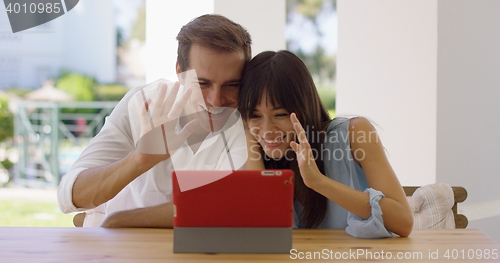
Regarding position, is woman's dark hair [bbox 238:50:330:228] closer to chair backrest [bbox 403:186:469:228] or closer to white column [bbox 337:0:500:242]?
chair backrest [bbox 403:186:469:228]

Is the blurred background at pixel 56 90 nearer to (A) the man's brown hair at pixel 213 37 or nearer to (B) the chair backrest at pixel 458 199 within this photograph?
(A) the man's brown hair at pixel 213 37

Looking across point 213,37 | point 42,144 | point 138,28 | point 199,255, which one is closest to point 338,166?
point 213,37

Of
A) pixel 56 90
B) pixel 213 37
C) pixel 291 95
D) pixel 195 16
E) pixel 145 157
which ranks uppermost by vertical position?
pixel 195 16

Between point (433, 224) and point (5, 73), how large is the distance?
6.17 meters

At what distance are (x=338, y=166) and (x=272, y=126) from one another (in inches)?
11.3

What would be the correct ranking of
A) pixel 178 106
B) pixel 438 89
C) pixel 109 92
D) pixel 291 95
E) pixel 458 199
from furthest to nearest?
1. pixel 109 92
2. pixel 438 89
3. pixel 458 199
4. pixel 291 95
5. pixel 178 106

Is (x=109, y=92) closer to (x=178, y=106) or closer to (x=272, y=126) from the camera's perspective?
(x=272, y=126)

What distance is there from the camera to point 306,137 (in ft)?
5.55

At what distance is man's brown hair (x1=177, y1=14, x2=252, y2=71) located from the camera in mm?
1741

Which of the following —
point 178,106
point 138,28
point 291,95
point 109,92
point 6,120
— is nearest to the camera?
point 178,106

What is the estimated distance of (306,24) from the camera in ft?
39.0

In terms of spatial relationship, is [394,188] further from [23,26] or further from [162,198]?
[23,26]

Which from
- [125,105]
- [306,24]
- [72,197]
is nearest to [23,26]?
[125,105]

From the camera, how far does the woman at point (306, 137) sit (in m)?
1.60
